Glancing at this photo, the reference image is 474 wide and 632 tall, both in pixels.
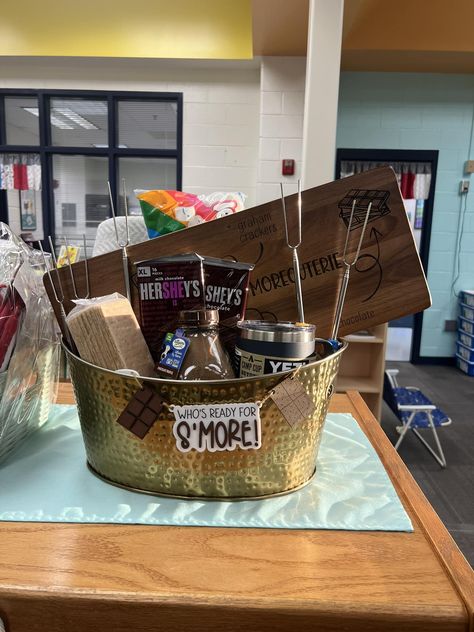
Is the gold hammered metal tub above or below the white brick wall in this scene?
below

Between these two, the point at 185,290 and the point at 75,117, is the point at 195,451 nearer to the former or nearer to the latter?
the point at 185,290

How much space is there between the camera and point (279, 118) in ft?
12.2

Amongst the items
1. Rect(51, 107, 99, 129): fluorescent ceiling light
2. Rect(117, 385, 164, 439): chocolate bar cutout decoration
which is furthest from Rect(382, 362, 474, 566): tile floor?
Rect(51, 107, 99, 129): fluorescent ceiling light

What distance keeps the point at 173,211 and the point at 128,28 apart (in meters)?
3.63

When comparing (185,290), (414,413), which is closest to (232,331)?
(185,290)

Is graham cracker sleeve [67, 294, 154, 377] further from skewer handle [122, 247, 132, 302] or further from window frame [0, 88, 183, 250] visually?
window frame [0, 88, 183, 250]

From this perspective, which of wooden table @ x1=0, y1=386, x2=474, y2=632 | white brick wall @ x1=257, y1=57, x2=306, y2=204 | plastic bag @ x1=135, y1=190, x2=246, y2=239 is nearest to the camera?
wooden table @ x1=0, y1=386, x2=474, y2=632

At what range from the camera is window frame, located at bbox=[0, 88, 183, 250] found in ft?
13.2

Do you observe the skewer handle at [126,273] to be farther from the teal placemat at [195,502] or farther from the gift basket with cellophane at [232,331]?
the teal placemat at [195,502]

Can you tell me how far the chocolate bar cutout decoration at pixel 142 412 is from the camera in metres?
0.43

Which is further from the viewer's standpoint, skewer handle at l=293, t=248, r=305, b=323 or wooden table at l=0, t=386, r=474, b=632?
skewer handle at l=293, t=248, r=305, b=323

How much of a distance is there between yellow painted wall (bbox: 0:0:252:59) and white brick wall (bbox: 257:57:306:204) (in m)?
0.27

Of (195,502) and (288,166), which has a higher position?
(288,166)

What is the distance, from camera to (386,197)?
0.54 meters
